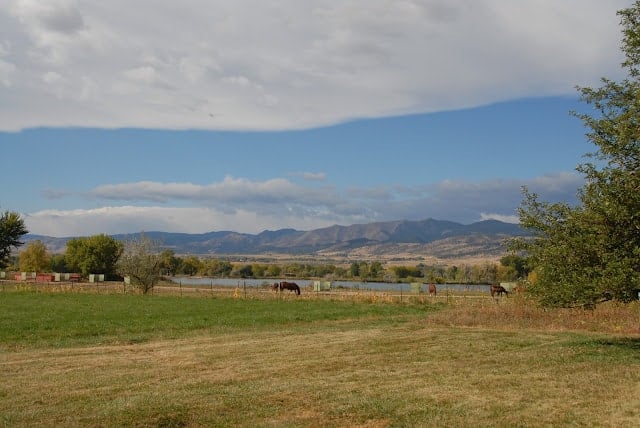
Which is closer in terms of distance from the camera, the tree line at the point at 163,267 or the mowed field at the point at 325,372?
the mowed field at the point at 325,372

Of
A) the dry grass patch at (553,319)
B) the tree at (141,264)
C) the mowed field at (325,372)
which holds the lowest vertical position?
the dry grass patch at (553,319)

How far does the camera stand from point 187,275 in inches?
7057

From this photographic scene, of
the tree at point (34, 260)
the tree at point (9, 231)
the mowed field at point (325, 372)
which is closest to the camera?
the mowed field at point (325, 372)

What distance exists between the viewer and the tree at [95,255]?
11638 cm

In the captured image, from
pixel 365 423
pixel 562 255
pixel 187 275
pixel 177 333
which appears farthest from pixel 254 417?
pixel 187 275

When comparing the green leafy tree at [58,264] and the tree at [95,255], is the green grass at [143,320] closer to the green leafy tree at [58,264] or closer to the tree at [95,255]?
the tree at [95,255]

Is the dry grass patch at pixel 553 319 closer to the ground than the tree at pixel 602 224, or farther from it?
closer to the ground

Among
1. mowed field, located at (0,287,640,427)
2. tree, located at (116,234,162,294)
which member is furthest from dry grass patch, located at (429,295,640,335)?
tree, located at (116,234,162,294)

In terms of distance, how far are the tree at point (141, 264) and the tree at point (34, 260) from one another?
69.7 metres

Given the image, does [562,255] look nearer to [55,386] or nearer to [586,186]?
[586,186]

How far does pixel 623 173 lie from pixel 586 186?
3.67 feet

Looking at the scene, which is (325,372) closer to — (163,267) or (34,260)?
(163,267)

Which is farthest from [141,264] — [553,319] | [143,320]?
[553,319]

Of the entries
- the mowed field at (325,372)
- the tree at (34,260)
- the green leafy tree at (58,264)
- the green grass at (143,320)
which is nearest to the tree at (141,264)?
the green grass at (143,320)
